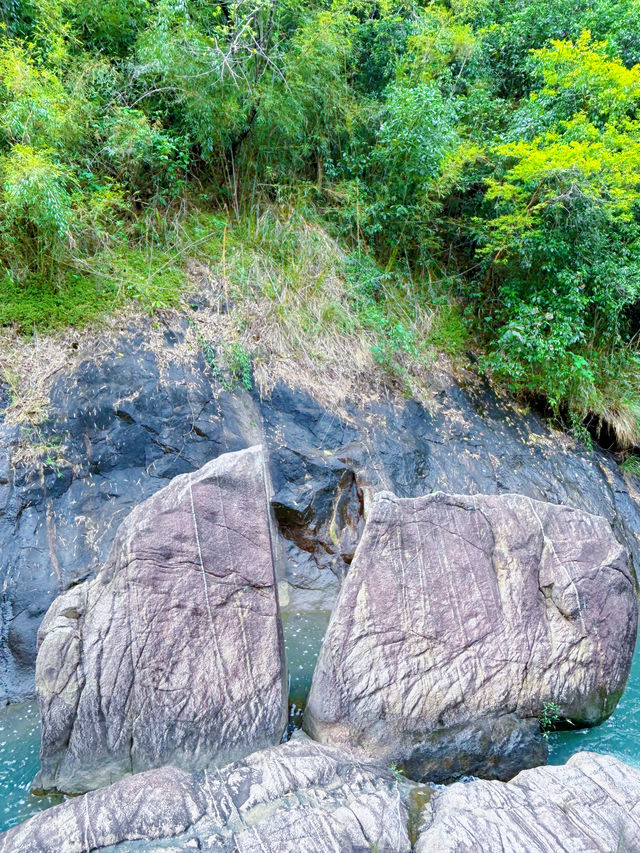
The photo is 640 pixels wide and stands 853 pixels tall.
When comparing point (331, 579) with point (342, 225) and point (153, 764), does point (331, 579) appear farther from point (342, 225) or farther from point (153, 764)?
point (342, 225)

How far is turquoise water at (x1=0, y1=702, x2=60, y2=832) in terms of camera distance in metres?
3.24

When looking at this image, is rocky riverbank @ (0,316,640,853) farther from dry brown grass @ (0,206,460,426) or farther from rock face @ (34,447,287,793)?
dry brown grass @ (0,206,460,426)

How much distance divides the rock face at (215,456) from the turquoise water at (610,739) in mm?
2279

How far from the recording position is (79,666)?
136 inches

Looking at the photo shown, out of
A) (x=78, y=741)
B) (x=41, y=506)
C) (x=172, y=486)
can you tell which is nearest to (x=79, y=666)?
(x=78, y=741)

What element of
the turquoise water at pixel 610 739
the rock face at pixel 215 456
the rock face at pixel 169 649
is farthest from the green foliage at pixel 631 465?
the rock face at pixel 169 649

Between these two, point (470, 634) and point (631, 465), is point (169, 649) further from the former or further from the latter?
point (631, 465)

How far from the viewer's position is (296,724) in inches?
155

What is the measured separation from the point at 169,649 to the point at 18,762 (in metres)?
1.22

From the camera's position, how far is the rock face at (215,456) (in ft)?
15.1

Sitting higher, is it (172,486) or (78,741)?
(172,486)

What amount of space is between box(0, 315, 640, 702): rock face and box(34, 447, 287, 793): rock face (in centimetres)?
100

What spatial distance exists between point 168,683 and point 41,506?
6.91 ft

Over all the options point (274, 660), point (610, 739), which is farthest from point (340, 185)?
point (610, 739)
